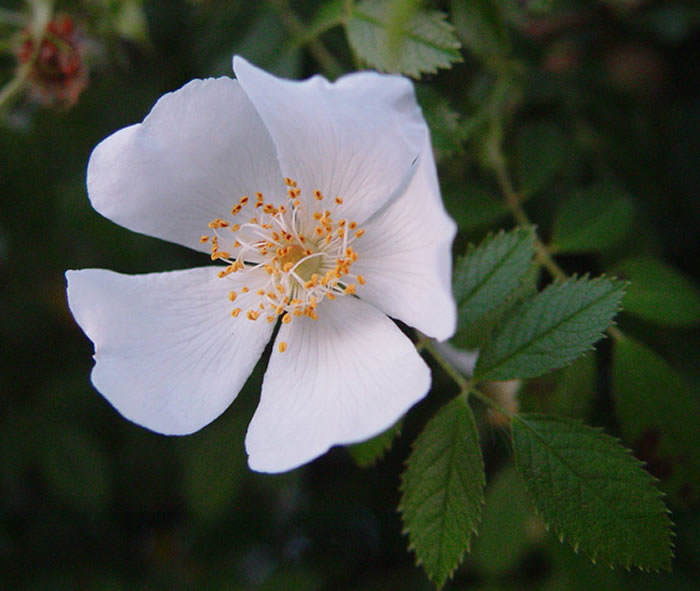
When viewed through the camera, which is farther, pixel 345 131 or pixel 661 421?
pixel 661 421

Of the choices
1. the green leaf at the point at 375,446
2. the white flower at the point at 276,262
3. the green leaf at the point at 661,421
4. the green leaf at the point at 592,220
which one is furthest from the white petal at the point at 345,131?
the green leaf at the point at 661,421

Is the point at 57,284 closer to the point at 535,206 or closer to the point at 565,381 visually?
the point at 535,206

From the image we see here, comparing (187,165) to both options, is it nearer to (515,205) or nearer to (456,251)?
(456,251)

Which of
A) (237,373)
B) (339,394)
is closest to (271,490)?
(237,373)

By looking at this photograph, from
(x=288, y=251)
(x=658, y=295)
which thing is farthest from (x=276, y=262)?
(x=658, y=295)

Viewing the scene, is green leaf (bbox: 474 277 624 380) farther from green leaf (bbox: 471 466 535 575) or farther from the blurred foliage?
green leaf (bbox: 471 466 535 575)

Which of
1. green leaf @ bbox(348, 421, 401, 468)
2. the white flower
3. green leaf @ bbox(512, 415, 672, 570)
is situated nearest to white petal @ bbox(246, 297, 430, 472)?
the white flower
